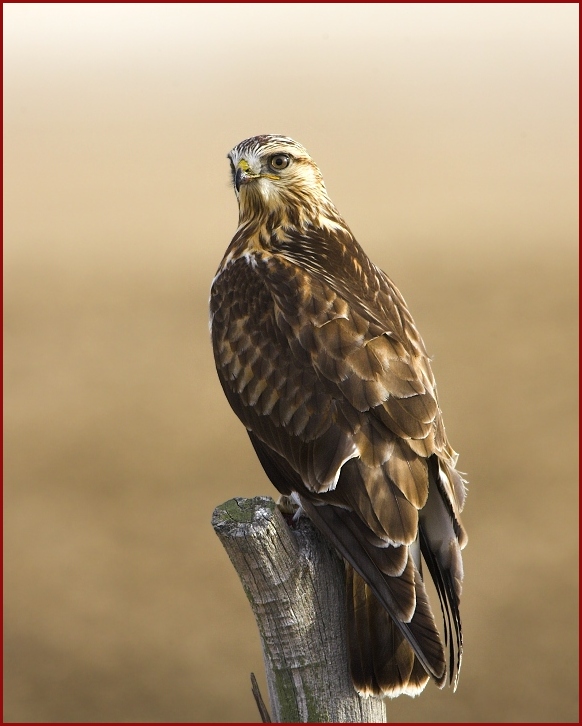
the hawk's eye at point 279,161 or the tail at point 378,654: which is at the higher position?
the hawk's eye at point 279,161

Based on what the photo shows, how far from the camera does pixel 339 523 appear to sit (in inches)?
148

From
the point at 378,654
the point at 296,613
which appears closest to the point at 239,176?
the point at 296,613

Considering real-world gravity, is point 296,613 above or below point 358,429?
below

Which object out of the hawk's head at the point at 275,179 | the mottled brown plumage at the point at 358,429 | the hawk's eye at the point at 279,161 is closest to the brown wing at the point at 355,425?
the mottled brown plumage at the point at 358,429

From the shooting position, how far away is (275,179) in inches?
199

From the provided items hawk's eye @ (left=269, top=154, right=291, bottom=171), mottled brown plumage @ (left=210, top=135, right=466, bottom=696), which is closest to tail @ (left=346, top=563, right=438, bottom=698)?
mottled brown plumage @ (left=210, top=135, right=466, bottom=696)

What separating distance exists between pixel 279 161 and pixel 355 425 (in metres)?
1.80

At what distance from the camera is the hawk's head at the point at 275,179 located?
500 centimetres

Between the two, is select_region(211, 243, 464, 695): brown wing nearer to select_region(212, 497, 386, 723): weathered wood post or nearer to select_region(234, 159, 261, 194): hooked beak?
select_region(212, 497, 386, 723): weathered wood post

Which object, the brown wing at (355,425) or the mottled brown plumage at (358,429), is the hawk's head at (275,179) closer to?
the mottled brown plumage at (358,429)

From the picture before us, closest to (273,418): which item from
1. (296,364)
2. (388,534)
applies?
(296,364)

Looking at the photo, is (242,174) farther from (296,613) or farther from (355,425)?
(296,613)

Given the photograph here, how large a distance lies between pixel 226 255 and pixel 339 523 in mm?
1809

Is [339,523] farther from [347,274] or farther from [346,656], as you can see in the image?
[347,274]
